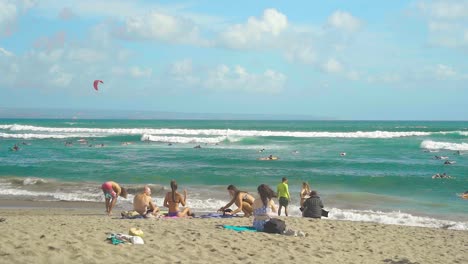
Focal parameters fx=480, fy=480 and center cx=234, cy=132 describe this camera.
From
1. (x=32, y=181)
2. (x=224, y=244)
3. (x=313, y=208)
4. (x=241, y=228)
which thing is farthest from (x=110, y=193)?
(x=32, y=181)

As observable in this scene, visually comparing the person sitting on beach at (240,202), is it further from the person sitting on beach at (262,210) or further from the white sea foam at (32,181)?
the white sea foam at (32,181)

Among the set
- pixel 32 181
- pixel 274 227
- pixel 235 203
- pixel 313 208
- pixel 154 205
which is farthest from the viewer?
pixel 32 181

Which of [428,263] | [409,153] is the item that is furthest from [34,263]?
[409,153]

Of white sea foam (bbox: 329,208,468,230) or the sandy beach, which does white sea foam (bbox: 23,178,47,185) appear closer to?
the sandy beach

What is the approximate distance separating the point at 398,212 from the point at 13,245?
11.5m

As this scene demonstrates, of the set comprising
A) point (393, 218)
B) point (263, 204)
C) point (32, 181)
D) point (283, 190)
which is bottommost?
Result: point (32, 181)

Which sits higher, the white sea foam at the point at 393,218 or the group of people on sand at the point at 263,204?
the group of people on sand at the point at 263,204

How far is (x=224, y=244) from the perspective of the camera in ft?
26.6

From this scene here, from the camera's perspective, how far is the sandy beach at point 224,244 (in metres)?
6.69

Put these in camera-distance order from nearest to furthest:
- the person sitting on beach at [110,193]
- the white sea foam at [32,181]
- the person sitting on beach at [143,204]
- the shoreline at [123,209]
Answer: the person sitting on beach at [143,204] → the person sitting on beach at [110,193] → the shoreline at [123,209] → the white sea foam at [32,181]

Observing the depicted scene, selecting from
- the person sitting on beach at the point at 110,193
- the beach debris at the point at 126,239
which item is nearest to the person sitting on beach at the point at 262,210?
the beach debris at the point at 126,239

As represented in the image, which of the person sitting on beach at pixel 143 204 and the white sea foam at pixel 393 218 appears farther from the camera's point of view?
the white sea foam at pixel 393 218

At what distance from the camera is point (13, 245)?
21.9 ft

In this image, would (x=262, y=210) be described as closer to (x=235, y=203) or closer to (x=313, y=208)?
(x=235, y=203)
